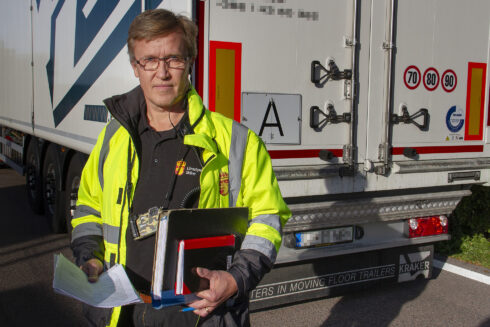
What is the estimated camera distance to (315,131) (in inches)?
130

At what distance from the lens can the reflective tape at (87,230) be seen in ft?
5.90

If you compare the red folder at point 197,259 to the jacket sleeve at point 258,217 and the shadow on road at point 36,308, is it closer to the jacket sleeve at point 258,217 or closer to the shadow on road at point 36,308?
the jacket sleeve at point 258,217

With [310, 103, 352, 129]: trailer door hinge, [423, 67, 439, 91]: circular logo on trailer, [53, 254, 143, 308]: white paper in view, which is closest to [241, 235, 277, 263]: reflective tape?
[53, 254, 143, 308]: white paper

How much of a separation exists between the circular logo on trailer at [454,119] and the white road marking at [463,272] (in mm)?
1686

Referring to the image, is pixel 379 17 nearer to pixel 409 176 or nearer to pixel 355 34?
pixel 355 34

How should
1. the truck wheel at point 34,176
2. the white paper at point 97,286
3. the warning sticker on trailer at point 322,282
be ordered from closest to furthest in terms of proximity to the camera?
the white paper at point 97,286 < the warning sticker on trailer at point 322,282 < the truck wheel at point 34,176

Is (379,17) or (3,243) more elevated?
(379,17)

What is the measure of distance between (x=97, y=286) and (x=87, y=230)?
13.7 inches

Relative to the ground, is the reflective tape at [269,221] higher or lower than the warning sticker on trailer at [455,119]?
lower

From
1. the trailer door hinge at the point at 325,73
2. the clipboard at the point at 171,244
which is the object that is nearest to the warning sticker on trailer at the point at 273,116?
the trailer door hinge at the point at 325,73

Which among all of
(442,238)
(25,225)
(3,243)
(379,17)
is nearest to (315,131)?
(379,17)

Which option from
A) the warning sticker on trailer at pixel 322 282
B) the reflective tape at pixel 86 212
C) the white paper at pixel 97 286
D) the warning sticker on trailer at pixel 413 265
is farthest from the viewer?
the warning sticker on trailer at pixel 413 265

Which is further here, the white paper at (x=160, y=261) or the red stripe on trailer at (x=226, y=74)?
the red stripe on trailer at (x=226, y=74)

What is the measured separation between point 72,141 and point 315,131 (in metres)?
2.53
